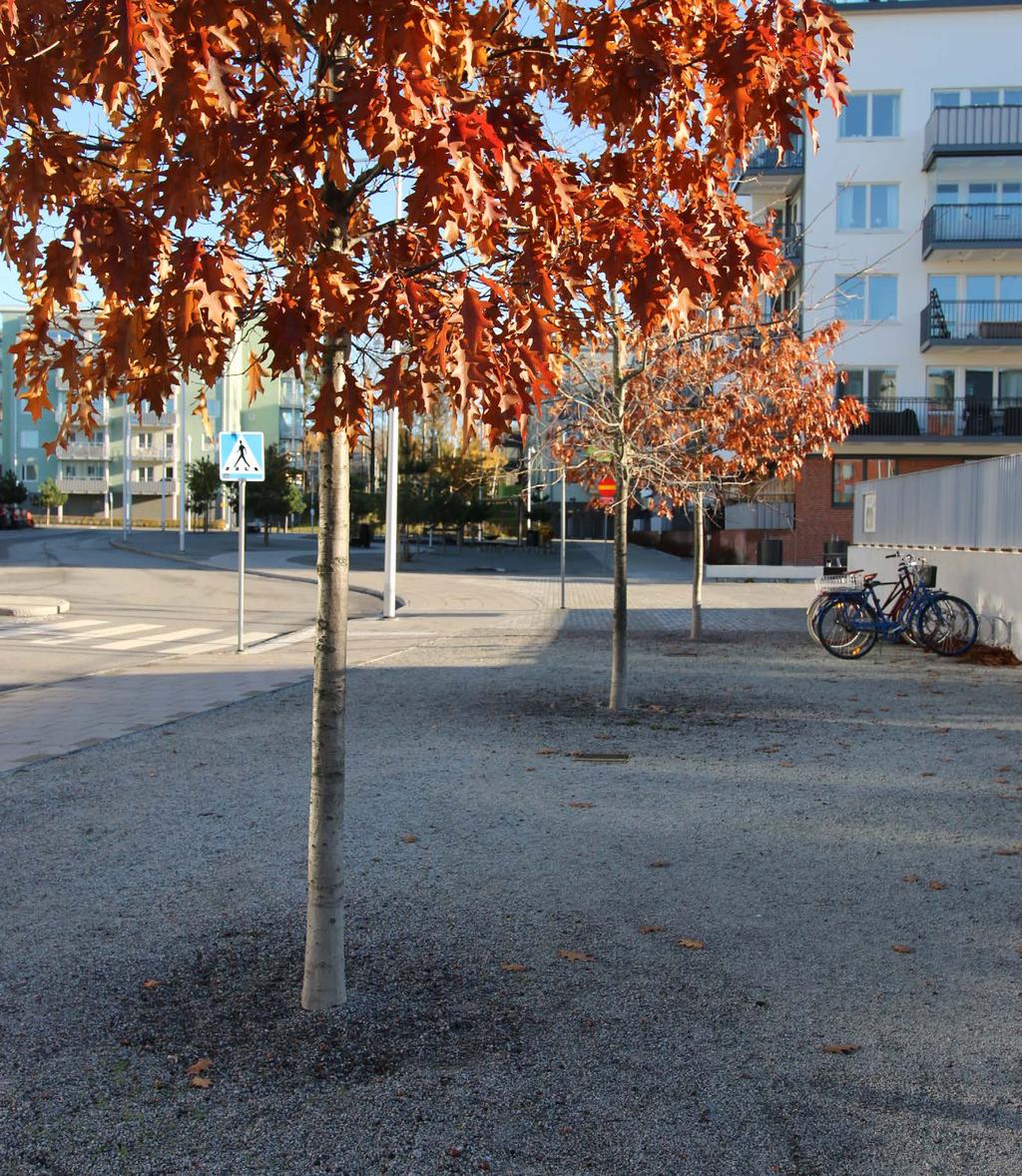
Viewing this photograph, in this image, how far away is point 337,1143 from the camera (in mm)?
3312

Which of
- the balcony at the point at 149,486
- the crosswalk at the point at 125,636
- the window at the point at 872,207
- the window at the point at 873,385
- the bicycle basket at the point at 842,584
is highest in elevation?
the window at the point at 872,207

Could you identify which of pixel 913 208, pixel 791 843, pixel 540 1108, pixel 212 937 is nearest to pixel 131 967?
pixel 212 937

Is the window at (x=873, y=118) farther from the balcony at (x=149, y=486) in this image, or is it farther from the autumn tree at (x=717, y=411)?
the balcony at (x=149, y=486)

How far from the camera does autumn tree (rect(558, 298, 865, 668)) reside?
14289mm

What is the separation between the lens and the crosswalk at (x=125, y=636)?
17.0 metres

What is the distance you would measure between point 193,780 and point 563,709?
3948 millimetres

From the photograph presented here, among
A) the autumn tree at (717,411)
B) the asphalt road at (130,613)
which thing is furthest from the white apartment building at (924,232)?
the autumn tree at (717,411)

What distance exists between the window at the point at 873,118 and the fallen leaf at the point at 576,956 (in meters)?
42.3

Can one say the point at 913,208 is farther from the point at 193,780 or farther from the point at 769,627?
the point at 193,780

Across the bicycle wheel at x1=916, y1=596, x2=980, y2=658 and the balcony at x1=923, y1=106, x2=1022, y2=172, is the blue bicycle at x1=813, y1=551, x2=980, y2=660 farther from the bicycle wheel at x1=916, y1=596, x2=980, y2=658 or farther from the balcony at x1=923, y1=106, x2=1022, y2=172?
the balcony at x1=923, y1=106, x2=1022, y2=172

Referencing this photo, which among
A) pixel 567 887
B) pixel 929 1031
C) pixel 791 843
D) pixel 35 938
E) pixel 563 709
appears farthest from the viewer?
pixel 563 709

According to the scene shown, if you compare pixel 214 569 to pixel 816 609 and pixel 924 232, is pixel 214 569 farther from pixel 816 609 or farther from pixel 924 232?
pixel 816 609

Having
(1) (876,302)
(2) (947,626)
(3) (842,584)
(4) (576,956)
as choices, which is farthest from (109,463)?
(4) (576,956)

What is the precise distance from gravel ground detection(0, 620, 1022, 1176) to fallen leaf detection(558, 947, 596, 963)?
0.06m
